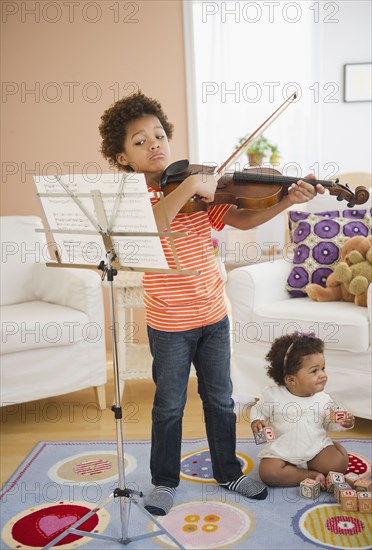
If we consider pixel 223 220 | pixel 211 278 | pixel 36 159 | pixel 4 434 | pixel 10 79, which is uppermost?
pixel 10 79

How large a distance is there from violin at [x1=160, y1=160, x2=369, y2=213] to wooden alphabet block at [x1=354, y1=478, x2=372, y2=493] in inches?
29.7

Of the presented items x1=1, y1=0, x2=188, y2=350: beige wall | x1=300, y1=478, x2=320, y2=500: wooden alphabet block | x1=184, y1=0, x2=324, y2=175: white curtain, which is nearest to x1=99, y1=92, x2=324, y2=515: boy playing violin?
x1=300, y1=478, x2=320, y2=500: wooden alphabet block

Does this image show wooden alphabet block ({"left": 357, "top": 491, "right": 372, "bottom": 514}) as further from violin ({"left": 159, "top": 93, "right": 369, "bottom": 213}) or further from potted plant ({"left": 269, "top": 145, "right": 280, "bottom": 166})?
potted plant ({"left": 269, "top": 145, "right": 280, "bottom": 166})

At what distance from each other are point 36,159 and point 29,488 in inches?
81.9

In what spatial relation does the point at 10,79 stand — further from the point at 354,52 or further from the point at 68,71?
the point at 354,52

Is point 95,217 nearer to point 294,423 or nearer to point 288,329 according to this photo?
point 294,423

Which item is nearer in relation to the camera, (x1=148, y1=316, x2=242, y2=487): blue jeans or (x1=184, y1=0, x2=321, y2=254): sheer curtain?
(x1=148, y1=316, x2=242, y2=487): blue jeans

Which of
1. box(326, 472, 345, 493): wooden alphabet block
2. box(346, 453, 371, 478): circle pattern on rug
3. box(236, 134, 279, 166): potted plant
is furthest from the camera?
→ box(236, 134, 279, 166): potted plant

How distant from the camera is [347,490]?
1785 millimetres

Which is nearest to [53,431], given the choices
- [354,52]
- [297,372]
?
[297,372]

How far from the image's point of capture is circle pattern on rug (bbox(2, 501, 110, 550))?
1671 mm

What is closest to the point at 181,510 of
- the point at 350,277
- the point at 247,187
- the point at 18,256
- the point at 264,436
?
the point at 264,436

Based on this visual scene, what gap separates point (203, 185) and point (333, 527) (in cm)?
91

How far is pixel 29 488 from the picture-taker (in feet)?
6.49
